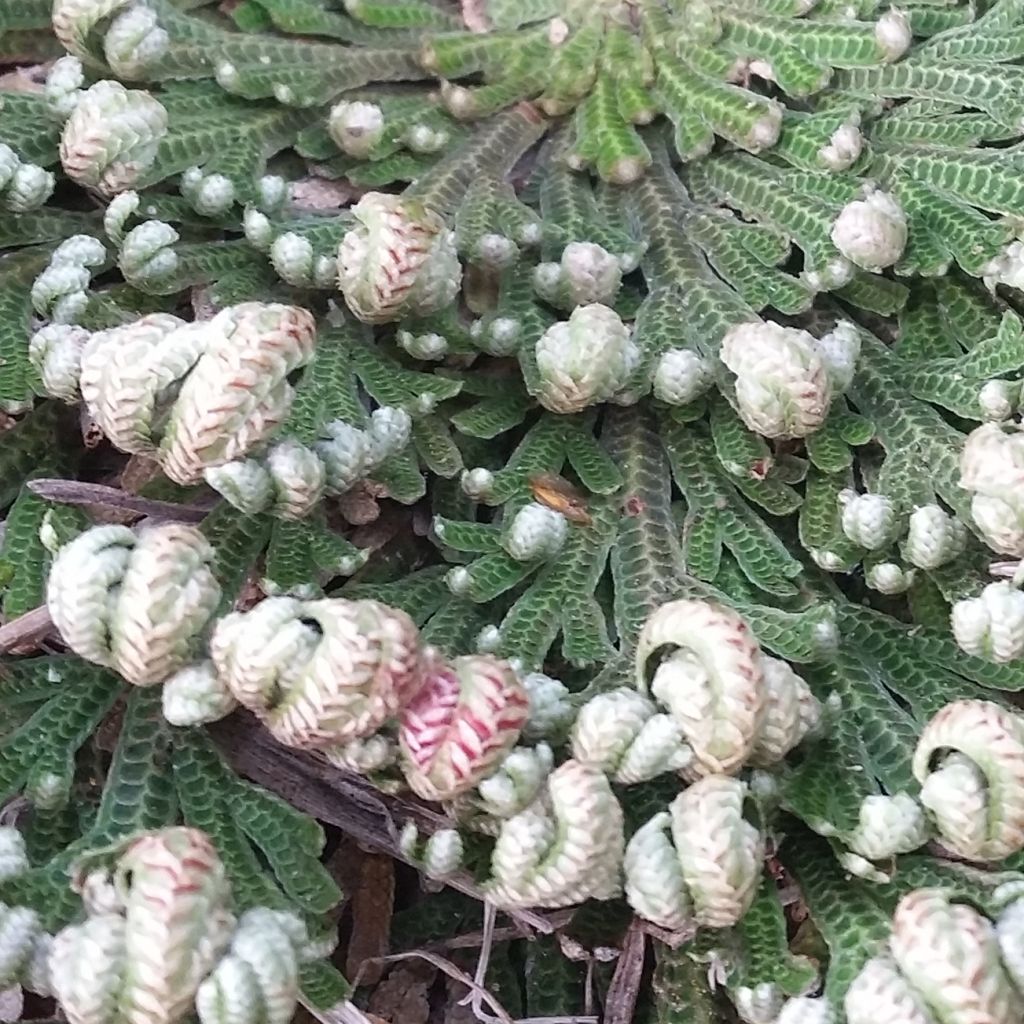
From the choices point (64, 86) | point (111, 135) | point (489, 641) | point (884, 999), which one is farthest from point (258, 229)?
point (884, 999)

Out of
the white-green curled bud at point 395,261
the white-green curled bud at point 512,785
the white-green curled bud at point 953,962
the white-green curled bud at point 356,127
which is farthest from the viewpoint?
the white-green curled bud at point 356,127

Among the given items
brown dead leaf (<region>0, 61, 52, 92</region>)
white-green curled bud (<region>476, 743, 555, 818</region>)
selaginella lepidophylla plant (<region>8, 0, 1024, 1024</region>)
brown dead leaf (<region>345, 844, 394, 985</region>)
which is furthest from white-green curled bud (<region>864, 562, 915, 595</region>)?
brown dead leaf (<region>0, 61, 52, 92</region>)

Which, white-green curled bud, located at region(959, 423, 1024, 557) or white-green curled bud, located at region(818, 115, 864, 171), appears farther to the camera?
white-green curled bud, located at region(818, 115, 864, 171)

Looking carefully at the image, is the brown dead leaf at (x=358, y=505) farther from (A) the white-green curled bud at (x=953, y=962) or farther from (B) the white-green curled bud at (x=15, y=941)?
(A) the white-green curled bud at (x=953, y=962)

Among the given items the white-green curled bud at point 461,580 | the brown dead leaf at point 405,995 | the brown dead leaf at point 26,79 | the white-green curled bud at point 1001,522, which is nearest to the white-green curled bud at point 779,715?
the white-green curled bud at point 1001,522

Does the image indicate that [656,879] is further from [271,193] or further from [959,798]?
[271,193]

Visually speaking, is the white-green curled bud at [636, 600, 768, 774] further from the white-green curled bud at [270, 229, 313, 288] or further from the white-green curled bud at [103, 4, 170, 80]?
the white-green curled bud at [103, 4, 170, 80]
